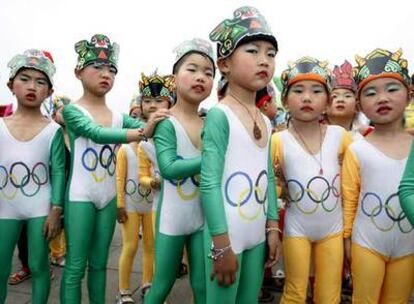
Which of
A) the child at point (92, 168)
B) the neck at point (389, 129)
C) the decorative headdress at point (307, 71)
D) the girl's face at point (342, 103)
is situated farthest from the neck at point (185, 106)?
the girl's face at point (342, 103)

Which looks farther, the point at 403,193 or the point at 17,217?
the point at 17,217

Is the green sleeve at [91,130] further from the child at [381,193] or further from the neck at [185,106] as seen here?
the child at [381,193]

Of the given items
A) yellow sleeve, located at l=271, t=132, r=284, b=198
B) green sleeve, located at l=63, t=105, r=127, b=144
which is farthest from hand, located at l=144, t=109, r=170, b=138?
yellow sleeve, located at l=271, t=132, r=284, b=198

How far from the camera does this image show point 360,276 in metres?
2.32

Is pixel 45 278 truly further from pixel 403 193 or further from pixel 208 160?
pixel 403 193

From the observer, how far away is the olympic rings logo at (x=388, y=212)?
7.45 ft

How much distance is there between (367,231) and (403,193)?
476mm

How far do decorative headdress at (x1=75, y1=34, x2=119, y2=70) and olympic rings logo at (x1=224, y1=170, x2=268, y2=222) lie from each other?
1534 mm

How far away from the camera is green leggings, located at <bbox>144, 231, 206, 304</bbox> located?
2338 millimetres

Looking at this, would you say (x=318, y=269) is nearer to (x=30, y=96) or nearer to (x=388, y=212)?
(x=388, y=212)

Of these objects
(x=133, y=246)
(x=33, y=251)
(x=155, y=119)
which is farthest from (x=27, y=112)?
(x=133, y=246)

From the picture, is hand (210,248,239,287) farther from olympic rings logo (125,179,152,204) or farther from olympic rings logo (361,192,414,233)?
olympic rings logo (125,179,152,204)

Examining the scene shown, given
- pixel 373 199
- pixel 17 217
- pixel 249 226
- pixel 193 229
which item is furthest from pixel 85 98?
pixel 373 199

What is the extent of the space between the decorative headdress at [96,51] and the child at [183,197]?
2.56 feet
